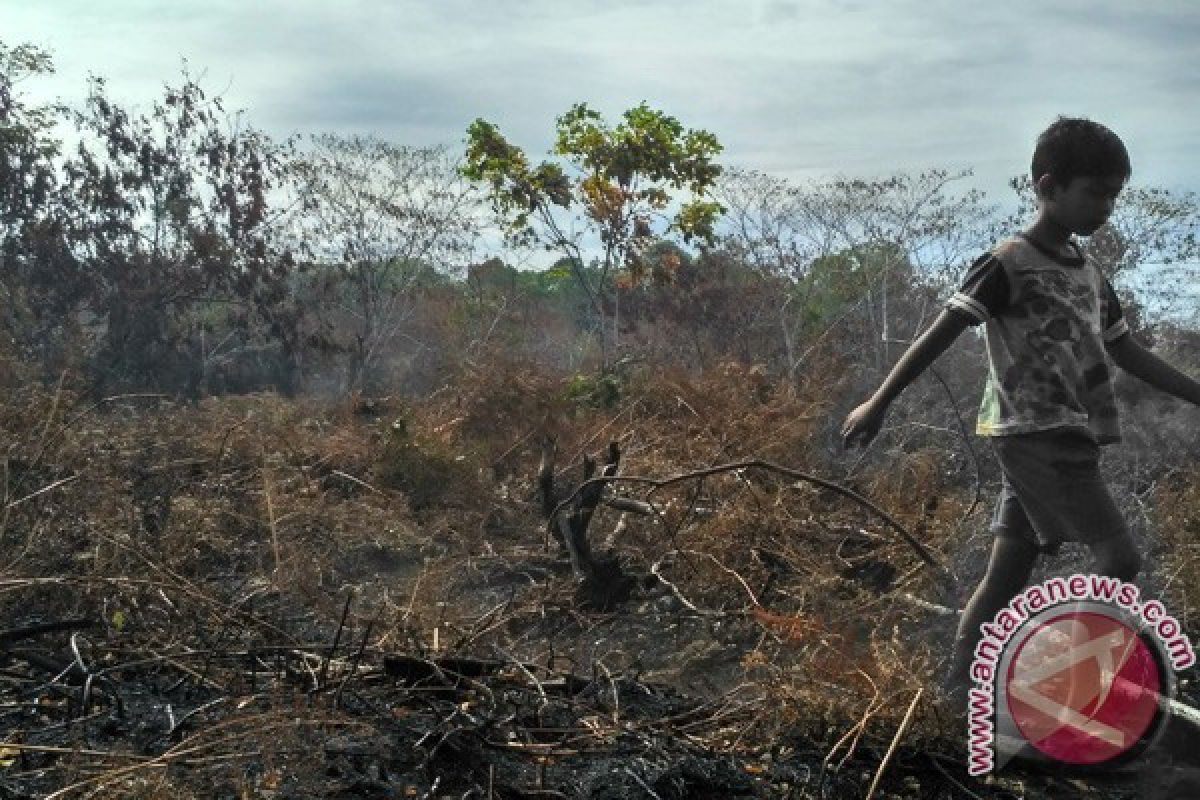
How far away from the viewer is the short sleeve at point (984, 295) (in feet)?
9.38

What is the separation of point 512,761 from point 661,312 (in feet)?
49.3

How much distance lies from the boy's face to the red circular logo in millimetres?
943

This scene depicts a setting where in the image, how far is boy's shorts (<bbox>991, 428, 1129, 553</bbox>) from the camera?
110 inches

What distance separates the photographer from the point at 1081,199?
2.86 m

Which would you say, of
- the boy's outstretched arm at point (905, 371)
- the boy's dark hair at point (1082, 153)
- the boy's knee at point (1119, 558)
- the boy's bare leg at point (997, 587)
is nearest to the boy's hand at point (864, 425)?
the boy's outstretched arm at point (905, 371)

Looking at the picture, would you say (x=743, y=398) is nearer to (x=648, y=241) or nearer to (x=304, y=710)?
(x=648, y=241)

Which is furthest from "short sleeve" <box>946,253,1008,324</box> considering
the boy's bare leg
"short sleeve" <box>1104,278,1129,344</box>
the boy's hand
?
the boy's bare leg

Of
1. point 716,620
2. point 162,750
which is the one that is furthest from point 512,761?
point 716,620

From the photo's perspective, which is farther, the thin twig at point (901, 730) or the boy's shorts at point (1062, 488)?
the boy's shorts at point (1062, 488)

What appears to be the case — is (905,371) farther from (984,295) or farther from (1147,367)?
(1147,367)

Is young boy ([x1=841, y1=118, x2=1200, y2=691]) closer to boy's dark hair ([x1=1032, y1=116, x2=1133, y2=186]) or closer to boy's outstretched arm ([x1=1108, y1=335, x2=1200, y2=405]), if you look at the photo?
boy's dark hair ([x1=1032, y1=116, x2=1133, y2=186])

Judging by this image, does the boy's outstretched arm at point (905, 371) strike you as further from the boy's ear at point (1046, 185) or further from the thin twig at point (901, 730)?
the thin twig at point (901, 730)

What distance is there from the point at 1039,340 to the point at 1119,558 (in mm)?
534

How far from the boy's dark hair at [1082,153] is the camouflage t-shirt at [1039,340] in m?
0.19
